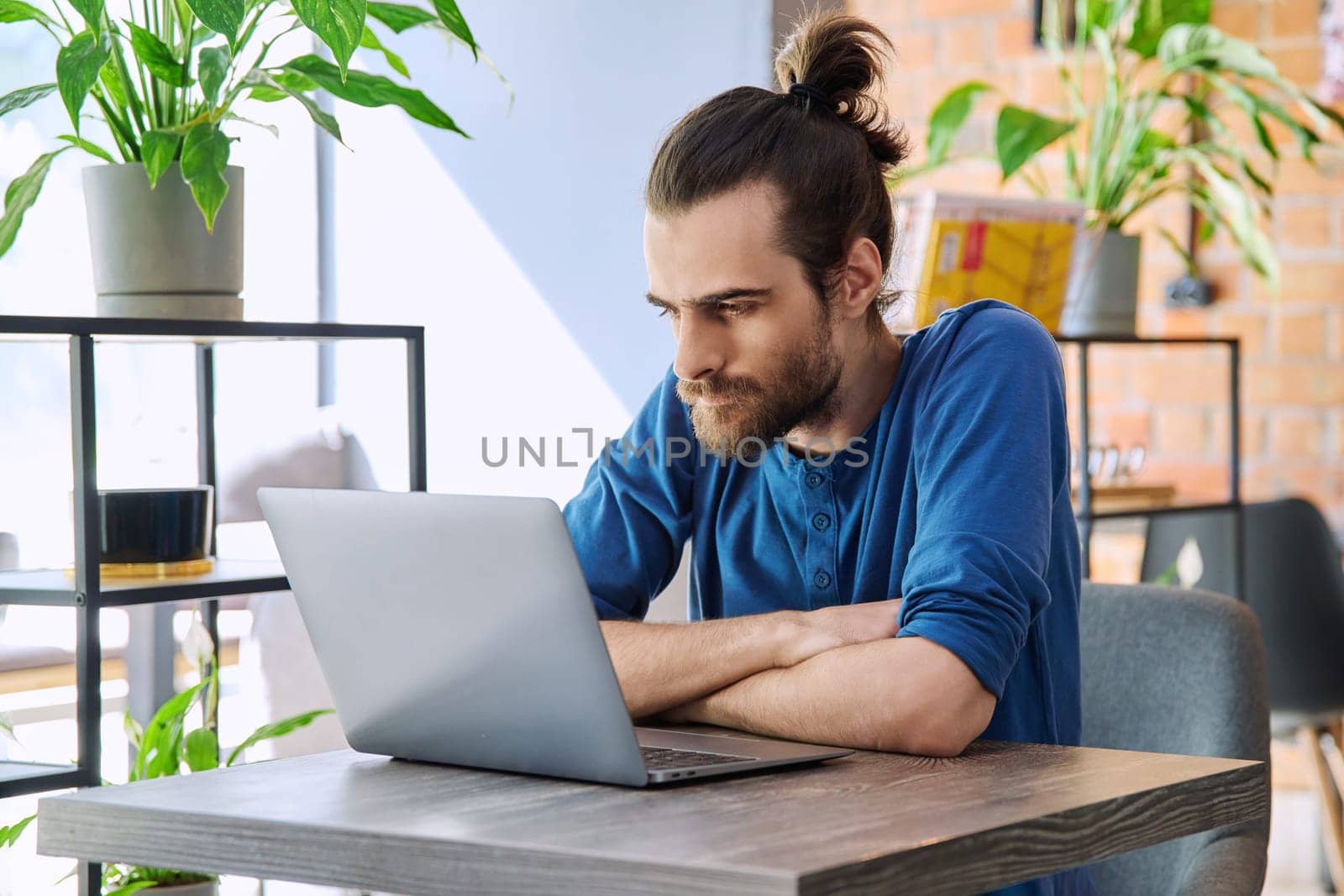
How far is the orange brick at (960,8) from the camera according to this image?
3.70 metres

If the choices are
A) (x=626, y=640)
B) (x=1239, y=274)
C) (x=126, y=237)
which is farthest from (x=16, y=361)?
(x=1239, y=274)

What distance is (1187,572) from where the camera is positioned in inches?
113

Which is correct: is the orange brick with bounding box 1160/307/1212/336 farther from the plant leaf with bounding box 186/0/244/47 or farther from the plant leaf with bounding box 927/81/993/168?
the plant leaf with bounding box 186/0/244/47

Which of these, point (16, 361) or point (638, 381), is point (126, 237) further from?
point (16, 361)

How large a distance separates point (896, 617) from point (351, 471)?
6.03 feet

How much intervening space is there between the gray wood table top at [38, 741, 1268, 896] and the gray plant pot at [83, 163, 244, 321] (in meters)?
0.64

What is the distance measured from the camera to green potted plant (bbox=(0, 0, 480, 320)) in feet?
5.13

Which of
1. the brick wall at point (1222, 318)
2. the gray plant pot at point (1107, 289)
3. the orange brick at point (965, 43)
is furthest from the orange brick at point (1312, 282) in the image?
the orange brick at point (965, 43)

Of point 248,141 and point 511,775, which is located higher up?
point 248,141

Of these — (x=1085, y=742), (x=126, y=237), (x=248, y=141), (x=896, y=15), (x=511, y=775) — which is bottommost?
(x=1085, y=742)

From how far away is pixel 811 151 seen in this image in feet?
4.95

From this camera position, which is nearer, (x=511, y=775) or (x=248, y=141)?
(x=511, y=775)

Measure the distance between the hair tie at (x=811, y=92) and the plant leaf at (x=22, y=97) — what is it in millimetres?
732

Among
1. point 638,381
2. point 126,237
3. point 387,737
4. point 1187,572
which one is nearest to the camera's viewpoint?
point 387,737
